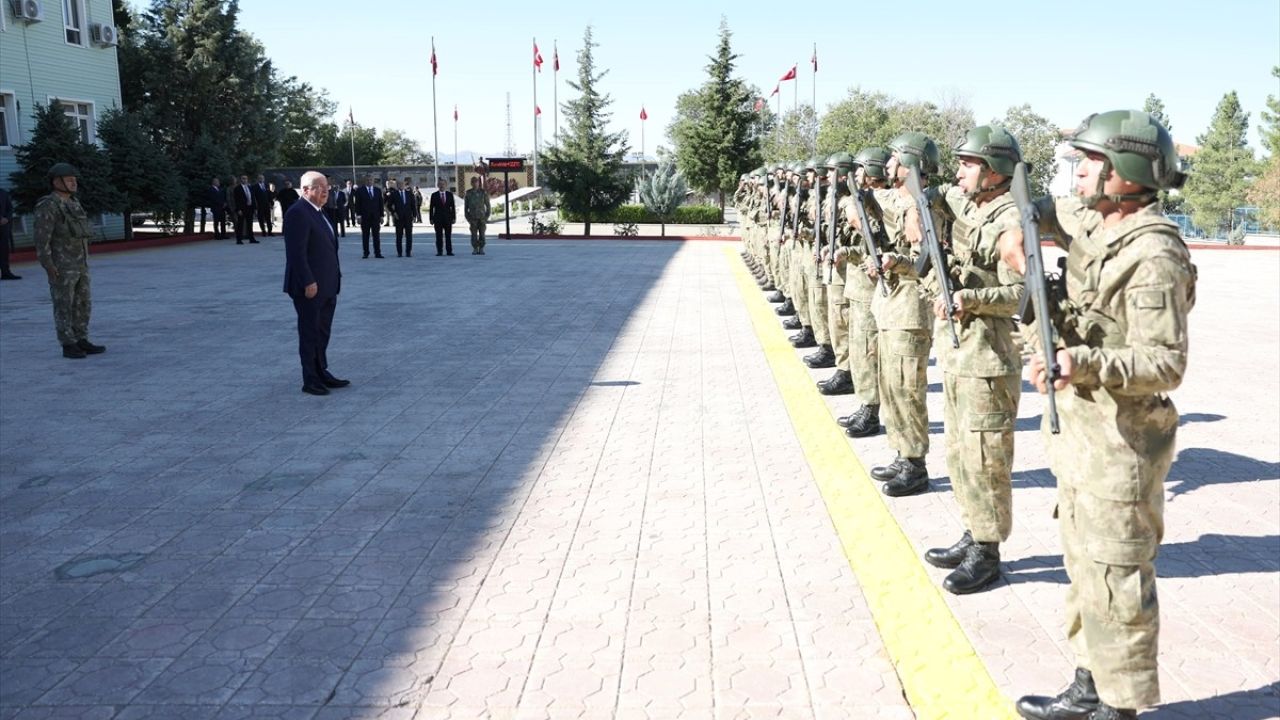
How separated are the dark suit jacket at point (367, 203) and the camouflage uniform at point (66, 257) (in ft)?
40.1

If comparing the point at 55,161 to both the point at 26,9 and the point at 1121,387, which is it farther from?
the point at 1121,387

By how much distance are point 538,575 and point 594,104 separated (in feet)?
103

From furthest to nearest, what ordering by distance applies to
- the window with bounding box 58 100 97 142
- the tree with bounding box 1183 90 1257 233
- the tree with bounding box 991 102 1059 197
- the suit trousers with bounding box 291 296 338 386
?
the tree with bounding box 1183 90 1257 233
the tree with bounding box 991 102 1059 197
the window with bounding box 58 100 97 142
the suit trousers with bounding box 291 296 338 386

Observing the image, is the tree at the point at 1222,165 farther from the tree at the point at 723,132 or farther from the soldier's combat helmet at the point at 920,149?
the soldier's combat helmet at the point at 920,149

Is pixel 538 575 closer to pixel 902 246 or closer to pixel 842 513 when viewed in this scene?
pixel 842 513

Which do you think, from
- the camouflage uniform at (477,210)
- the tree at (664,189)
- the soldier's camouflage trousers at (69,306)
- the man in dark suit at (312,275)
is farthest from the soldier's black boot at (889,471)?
the tree at (664,189)

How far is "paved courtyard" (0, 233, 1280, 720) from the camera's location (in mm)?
3475

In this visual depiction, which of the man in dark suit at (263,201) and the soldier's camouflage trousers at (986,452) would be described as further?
the man in dark suit at (263,201)

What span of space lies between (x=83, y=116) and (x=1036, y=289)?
1247 inches

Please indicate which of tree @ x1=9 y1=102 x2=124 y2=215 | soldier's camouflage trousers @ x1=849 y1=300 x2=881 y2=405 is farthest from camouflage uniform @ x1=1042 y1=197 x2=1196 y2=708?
tree @ x1=9 y1=102 x2=124 y2=215

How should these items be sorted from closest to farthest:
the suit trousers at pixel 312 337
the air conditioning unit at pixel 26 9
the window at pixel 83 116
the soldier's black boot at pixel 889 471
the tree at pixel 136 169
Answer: the soldier's black boot at pixel 889 471, the suit trousers at pixel 312 337, the air conditioning unit at pixel 26 9, the tree at pixel 136 169, the window at pixel 83 116

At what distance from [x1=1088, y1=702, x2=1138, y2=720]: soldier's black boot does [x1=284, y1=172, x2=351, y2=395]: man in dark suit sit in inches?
263

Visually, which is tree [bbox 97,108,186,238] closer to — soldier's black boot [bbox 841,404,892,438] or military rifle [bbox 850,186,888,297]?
soldier's black boot [bbox 841,404,892,438]

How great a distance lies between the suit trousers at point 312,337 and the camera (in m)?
8.34
